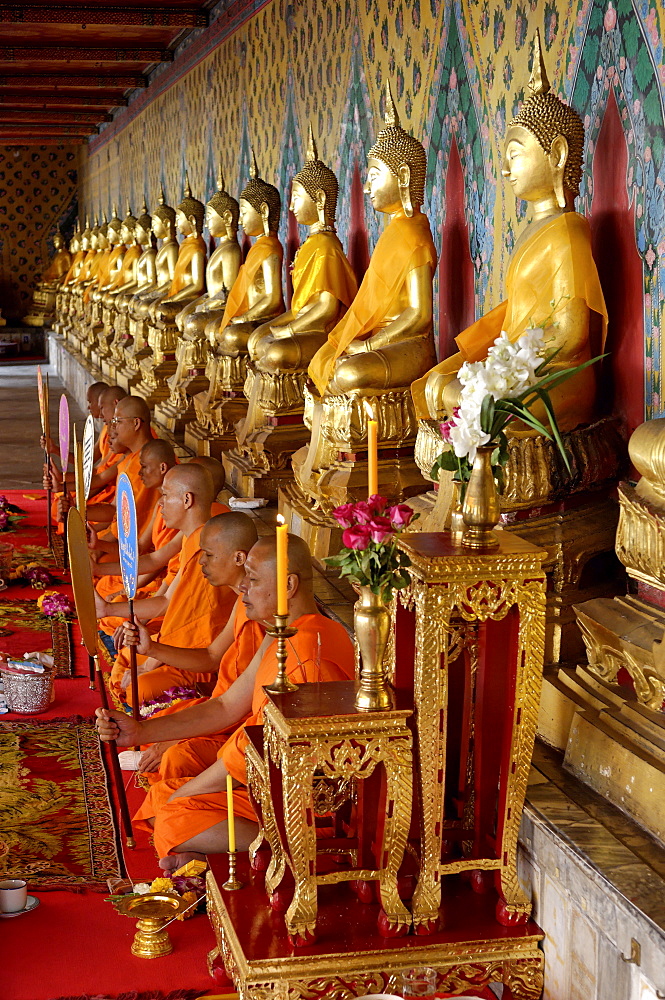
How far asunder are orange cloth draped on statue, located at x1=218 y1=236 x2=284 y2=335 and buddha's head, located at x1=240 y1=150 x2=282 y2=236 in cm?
6

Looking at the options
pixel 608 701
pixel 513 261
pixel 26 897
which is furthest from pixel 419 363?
pixel 26 897

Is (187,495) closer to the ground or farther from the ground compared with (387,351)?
closer to the ground

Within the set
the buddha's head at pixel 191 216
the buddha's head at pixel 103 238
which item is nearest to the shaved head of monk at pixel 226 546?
the buddha's head at pixel 191 216

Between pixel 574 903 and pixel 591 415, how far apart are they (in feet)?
4.51

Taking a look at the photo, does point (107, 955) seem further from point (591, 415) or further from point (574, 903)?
point (591, 415)

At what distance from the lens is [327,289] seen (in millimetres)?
5094

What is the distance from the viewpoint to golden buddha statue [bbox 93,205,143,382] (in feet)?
36.9

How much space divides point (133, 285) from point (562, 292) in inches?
327

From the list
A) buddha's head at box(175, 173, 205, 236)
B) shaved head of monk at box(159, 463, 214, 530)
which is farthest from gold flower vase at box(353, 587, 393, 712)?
buddha's head at box(175, 173, 205, 236)

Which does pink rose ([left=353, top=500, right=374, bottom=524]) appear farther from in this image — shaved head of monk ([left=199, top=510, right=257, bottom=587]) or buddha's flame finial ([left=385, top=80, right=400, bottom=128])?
buddha's flame finial ([left=385, top=80, right=400, bottom=128])

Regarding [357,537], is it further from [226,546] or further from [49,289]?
[49,289]

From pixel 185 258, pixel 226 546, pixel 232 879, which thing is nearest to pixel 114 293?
pixel 185 258

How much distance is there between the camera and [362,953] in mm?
2133

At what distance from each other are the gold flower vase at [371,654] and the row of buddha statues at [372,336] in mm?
916
